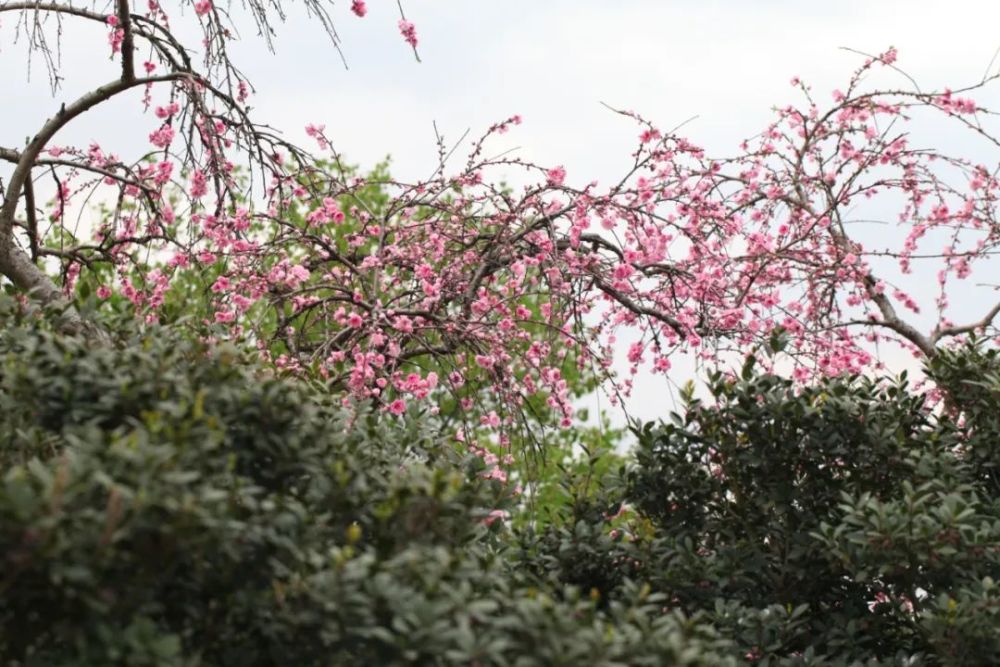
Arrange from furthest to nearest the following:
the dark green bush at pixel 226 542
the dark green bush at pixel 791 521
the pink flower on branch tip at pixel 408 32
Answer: the pink flower on branch tip at pixel 408 32, the dark green bush at pixel 791 521, the dark green bush at pixel 226 542

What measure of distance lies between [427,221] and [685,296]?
1753 millimetres

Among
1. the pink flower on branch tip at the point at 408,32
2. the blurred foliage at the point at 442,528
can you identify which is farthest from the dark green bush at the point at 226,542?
the pink flower on branch tip at the point at 408,32

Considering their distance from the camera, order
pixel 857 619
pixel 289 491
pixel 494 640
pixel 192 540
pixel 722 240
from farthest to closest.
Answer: pixel 722 240
pixel 857 619
pixel 289 491
pixel 494 640
pixel 192 540

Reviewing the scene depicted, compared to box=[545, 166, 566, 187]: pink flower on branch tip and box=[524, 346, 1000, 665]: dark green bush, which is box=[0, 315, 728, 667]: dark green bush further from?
box=[545, 166, 566, 187]: pink flower on branch tip

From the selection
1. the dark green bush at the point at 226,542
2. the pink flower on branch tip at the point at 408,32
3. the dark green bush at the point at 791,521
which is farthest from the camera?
the pink flower on branch tip at the point at 408,32

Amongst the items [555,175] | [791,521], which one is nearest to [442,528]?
[791,521]

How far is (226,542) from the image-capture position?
9.47 feet

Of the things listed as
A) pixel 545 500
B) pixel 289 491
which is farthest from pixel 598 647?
pixel 545 500

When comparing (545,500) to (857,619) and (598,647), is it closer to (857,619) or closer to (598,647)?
(857,619)

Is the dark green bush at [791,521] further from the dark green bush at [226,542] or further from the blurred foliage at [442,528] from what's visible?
the dark green bush at [226,542]

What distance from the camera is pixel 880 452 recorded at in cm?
462

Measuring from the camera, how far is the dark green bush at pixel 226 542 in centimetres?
273

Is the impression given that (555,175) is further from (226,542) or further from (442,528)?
(226,542)

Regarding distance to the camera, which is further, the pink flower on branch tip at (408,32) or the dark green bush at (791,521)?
the pink flower on branch tip at (408,32)
